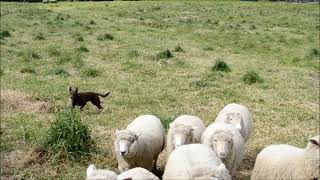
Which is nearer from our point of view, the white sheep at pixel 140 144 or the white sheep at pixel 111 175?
the white sheep at pixel 111 175

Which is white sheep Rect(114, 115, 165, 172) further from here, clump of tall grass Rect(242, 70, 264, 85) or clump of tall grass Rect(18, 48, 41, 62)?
clump of tall grass Rect(18, 48, 41, 62)

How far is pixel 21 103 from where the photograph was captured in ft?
48.4

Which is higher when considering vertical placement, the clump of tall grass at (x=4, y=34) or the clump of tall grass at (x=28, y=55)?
the clump of tall grass at (x=28, y=55)

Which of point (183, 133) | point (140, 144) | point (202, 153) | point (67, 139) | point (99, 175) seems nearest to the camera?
point (99, 175)

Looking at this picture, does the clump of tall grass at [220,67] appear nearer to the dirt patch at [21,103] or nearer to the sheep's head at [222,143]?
the dirt patch at [21,103]

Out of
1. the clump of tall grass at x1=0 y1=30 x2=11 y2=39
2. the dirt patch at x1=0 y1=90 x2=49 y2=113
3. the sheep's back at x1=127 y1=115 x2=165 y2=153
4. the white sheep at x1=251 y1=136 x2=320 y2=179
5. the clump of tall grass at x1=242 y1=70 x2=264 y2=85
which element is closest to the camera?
the white sheep at x1=251 y1=136 x2=320 y2=179

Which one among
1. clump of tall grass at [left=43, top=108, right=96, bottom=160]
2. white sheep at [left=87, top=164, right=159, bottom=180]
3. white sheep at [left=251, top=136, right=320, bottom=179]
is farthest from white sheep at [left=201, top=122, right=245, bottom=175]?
clump of tall grass at [left=43, top=108, right=96, bottom=160]

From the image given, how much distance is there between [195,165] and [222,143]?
169 centimetres

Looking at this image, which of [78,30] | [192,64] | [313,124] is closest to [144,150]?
[313,124]

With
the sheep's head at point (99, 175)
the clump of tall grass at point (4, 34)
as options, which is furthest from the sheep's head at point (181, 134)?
the clump of tall grass at point (4, 34)

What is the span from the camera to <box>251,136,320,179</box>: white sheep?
7.34m

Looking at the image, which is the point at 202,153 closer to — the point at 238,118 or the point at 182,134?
the point at 182,134

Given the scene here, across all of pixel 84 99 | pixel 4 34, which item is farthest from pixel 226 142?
pixel 4 34

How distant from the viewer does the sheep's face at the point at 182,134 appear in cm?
875
